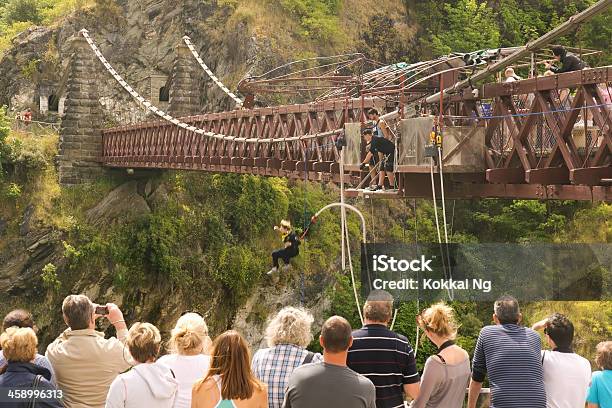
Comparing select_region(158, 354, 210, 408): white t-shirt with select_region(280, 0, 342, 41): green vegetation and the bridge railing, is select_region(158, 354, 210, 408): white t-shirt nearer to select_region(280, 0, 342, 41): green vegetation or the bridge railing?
the bridge railing

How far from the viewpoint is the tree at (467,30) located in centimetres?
3181

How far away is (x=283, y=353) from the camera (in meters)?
6.04

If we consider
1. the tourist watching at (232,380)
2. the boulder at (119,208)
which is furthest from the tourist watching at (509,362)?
the boulder at (119,208)

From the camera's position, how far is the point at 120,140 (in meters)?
29.1

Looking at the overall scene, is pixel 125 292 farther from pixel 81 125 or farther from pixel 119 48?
pixel 119 48

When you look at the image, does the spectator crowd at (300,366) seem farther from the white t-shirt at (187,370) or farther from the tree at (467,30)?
the tree at (467,30)

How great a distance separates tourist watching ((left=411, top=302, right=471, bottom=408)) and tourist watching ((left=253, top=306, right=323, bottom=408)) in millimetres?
667

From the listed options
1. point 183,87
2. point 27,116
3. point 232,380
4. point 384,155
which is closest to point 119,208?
point 183,87

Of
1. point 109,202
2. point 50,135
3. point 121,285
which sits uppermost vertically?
point 50,135

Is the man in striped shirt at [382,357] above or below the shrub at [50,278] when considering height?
above

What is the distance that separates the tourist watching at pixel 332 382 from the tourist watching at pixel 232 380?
0.18 metres

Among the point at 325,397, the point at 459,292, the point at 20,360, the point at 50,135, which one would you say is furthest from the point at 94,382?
the point at 50,135

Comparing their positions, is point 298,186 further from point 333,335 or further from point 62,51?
point 333,335

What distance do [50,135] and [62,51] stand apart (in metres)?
4.96
